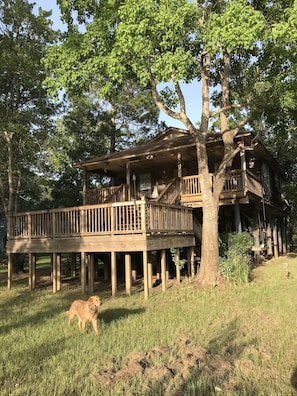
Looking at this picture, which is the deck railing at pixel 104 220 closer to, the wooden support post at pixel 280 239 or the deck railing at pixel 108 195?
the deck railing at pixel 108 195

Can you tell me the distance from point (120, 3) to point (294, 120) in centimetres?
714

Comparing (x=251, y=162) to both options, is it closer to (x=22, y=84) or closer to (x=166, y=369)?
(x=22, y=84)

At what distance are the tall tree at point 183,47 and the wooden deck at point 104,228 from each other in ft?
4.23

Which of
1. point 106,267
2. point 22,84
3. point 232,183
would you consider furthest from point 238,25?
point 22,84

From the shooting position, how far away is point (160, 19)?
30.8 ft

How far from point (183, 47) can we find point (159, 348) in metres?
9.06

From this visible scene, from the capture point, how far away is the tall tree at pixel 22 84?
15.2 meters

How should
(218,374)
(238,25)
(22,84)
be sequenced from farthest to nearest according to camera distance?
(22,84)
(238,25)
(218,374)

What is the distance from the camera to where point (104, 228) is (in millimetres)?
11188

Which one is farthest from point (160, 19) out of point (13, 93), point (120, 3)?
point (13, 93)

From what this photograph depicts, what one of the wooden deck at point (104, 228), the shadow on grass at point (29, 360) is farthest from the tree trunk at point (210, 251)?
the shadow on grass at point (29, 360)

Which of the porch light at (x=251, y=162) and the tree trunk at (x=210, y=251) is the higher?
the porch light at (x=251, y=162)

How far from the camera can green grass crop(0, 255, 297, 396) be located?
13.8ft

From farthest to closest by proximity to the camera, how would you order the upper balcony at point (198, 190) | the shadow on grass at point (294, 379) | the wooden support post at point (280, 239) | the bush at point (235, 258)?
the wooden support post at point (280, 239), the upper balcony at point (198, 190), the bush at point (235, 258), the shadow on grass at point (294, 379)
